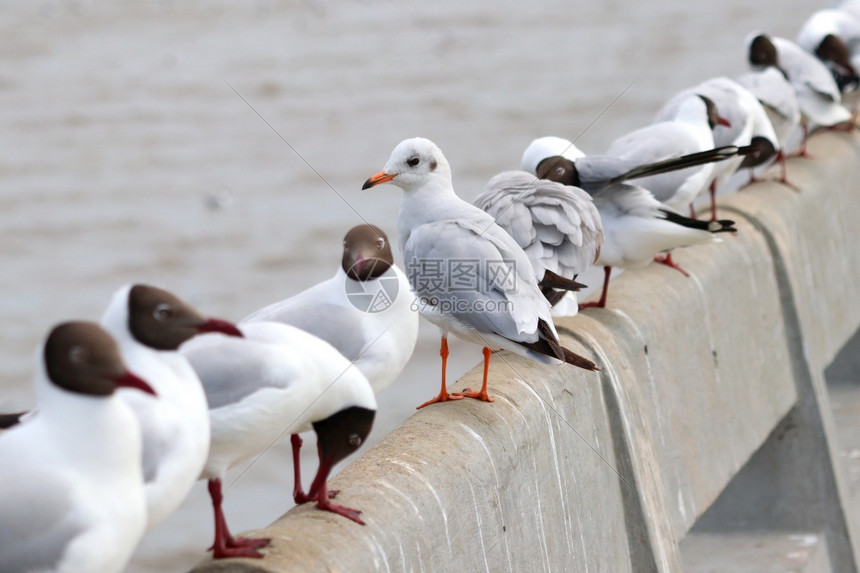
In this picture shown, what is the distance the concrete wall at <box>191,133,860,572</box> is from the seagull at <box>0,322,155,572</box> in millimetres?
498

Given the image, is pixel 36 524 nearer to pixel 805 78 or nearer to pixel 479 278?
pixel 479 278

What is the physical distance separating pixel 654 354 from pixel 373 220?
8.76 m

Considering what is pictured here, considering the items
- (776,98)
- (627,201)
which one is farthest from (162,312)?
(776,98)

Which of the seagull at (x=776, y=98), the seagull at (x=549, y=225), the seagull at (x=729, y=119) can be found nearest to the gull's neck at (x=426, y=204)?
the seagull at (x=549, y=225)

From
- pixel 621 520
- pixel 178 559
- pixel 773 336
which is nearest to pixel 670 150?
pixel 773 336

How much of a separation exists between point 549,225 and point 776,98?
3.85 meters

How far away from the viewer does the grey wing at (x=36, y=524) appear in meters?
1.94

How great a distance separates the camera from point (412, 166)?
3477 millimetres

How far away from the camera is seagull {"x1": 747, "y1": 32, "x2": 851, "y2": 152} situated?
7.78 m

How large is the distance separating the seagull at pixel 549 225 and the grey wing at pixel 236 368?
52.4 inches

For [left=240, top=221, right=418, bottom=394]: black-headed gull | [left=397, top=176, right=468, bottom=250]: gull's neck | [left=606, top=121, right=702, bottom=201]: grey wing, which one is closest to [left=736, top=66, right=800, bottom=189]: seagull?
[left=606, top=121, right=702, bottom=201]: grey wing

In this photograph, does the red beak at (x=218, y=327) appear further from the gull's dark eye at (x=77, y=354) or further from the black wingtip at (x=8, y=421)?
the black wingtip at (x=8, y=421)

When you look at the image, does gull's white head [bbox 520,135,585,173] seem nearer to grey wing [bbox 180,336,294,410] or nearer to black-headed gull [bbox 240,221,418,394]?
black-headed gull [bbox 240,221,418,394]

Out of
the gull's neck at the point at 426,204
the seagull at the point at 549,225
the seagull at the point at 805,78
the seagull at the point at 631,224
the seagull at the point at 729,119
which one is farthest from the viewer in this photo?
the seagull at the point at 805,78
